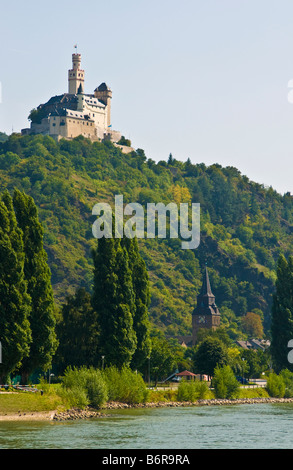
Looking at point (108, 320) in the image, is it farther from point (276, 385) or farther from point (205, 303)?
point (205, 303)

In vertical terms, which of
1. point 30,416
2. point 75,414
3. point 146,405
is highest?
point 30,416

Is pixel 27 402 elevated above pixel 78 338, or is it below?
below

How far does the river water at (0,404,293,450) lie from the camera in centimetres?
4903

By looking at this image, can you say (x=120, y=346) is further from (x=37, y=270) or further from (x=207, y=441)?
(x=207, y=441)

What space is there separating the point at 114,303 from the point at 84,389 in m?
11.9

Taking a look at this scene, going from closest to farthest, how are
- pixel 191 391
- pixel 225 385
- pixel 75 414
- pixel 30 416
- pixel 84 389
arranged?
pixel 30 416, pixel 75 414, pixel 84 389, pixel 191 391, pixel 225 385

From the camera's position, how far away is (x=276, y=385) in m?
99.1

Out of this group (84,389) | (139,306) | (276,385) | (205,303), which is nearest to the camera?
(84,389)

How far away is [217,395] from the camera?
3595 inches

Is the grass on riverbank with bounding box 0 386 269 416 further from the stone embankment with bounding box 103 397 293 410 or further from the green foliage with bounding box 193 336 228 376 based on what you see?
the green foliage with bounding box 193 336 228 376

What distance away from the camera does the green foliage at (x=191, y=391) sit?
281 feet

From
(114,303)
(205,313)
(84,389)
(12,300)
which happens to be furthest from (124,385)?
(205,313)

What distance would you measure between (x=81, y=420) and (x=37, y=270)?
1142 cm
